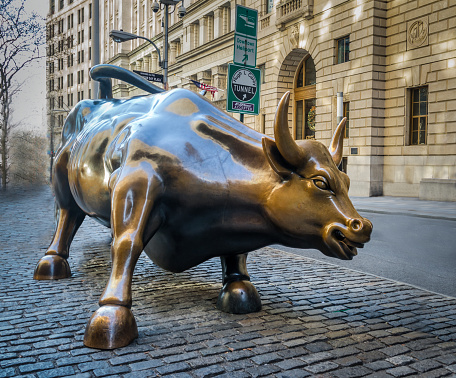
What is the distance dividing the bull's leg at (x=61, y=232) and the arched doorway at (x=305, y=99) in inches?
878

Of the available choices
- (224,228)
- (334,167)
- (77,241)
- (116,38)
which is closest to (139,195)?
(224,228)

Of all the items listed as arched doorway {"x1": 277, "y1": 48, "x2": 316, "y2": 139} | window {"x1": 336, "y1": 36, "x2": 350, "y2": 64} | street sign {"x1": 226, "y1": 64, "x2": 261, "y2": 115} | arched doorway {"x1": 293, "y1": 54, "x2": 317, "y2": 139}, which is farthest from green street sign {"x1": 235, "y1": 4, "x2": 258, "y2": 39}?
arched doorway {"x1": 277, "y1": 48, "x2": 316, "y2": 139}

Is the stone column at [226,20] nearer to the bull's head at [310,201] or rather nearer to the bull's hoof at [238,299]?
the bull's hoof at [238,299]

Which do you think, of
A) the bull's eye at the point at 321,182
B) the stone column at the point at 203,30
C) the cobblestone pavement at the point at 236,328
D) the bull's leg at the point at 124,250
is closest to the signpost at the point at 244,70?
the cobblestone pavement at the point at 236,328

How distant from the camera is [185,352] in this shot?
118 inches

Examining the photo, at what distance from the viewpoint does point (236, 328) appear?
11.5 feet

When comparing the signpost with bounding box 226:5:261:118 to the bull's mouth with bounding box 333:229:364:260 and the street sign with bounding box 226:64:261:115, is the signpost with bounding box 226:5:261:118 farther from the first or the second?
the bull's mouth with bounding box 333:229:364:260

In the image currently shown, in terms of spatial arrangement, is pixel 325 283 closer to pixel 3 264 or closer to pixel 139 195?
pixel 139 195

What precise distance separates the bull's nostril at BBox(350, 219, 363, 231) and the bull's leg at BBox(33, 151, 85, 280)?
323cm

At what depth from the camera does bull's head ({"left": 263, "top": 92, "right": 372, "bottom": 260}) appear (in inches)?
120

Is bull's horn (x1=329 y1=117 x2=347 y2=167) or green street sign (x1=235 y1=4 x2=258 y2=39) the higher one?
green street sign (x1=235 y1=4 x2=258 y2=39)

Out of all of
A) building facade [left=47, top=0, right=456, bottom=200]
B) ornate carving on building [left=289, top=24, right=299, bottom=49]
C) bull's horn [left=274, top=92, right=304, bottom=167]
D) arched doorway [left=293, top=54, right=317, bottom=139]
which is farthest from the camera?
arched doorway [left=293, top=54, right=317, bottom=139]

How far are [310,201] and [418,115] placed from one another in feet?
62.6

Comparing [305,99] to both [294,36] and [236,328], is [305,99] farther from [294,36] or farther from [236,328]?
[236,328]
